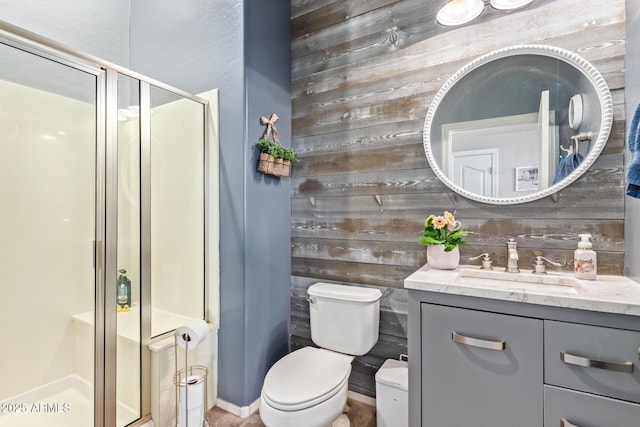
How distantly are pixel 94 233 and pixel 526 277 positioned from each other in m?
1.95

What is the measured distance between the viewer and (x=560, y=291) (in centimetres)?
112

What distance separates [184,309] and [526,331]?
1701 mm

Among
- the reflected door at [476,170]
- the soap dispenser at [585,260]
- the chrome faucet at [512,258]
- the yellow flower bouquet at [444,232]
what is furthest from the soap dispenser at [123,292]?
the soap dispenser at [585,260]

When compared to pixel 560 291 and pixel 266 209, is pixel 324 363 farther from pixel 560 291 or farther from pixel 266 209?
pixel 560 291

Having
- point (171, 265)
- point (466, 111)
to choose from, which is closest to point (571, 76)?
point (466, 111)

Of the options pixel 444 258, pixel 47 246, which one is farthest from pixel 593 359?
pixel 47 246

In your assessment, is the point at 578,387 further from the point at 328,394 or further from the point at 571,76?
the point at 571,76

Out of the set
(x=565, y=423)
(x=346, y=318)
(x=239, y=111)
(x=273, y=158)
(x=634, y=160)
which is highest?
(x=239, y=111)

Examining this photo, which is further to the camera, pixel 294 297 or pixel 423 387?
pixel 294 297

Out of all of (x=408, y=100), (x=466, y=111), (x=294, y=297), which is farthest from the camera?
(x=294, y=297)

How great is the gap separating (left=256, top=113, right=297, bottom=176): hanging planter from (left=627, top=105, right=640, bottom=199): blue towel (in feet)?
5.00

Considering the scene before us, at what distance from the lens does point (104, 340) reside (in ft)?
4.88

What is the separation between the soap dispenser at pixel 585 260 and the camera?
4.16 ft

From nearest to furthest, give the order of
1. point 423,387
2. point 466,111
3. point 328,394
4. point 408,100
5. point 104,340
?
point 423,387, point 328,394, point 104,340, point 466,111, point 408,100
